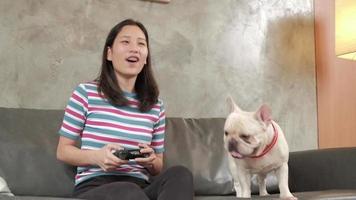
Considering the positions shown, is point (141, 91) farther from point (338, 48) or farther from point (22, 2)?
point (338, 48)

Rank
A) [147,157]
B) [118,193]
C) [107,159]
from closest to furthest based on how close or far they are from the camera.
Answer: [118,193], [107,159], [147,157]

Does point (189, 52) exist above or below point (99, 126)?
above

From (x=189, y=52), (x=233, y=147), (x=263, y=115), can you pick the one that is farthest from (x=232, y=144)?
(x=189, y=52)

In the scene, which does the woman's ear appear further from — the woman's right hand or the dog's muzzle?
the dog's muzzle

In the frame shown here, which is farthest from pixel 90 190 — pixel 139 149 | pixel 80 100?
pixel 80 100

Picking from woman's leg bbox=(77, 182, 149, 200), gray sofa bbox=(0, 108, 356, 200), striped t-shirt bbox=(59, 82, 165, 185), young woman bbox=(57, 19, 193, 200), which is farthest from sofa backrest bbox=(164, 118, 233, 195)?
woman's leg bbox=(77, 182, 149, 200)

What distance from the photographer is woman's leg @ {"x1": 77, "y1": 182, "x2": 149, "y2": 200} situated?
1341 mm

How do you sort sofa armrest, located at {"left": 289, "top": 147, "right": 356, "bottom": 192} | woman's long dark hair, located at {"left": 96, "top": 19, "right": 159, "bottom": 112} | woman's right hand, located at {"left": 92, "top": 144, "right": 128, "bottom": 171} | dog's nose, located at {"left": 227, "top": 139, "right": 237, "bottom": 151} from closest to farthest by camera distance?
woman's right hand, located at {"left": 92, "top": 144, "right": 128, "bottom": 171} → dog's nose, located at {"left": 227, "top": 139, "right": 237, "bottom": 151} → woman's long dark hair, located at {"left": 96, "top": 19, "right": 159, "bottom": 112} → sofa armrest, located at {"left": 289, "top": 147, "right": 356, "bottom": 192}

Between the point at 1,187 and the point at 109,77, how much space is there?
516mm

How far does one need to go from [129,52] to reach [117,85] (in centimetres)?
12

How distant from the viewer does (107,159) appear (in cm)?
146

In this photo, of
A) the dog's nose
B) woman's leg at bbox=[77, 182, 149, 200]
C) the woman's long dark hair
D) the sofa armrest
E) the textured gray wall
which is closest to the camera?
woman's leg at bbox=[77, 182, 149, 200]

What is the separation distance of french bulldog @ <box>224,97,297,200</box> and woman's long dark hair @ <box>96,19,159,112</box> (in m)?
0.29

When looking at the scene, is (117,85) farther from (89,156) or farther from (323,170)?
(323,170)
